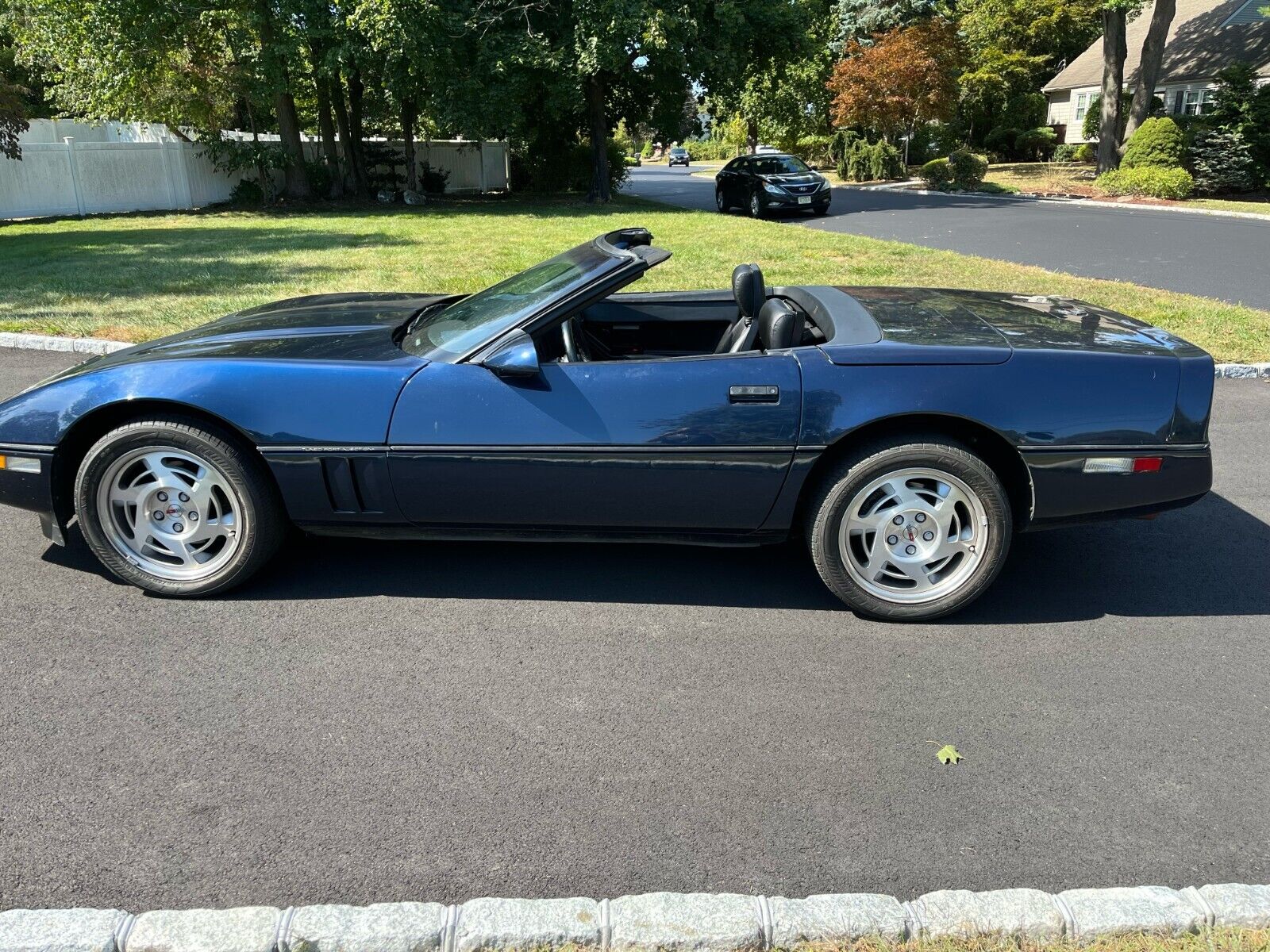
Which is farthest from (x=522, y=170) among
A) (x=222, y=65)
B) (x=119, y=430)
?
(x=119, y=430)

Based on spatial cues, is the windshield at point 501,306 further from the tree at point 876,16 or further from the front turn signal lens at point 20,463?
the tree at point 876,16

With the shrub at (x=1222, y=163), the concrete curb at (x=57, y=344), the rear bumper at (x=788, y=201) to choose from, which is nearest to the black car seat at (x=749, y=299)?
the concrete curb at (x=57, y=344)

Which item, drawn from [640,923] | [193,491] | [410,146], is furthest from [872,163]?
[640,923]

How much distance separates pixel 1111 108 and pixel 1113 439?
31.1 meters

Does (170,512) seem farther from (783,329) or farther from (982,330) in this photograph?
(982,330)

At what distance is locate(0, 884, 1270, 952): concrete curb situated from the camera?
213cm

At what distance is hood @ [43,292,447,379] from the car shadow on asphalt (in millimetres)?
898

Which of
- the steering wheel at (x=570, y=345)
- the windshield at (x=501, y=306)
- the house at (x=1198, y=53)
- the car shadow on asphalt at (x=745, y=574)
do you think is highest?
the house at (x=1198, y=53)

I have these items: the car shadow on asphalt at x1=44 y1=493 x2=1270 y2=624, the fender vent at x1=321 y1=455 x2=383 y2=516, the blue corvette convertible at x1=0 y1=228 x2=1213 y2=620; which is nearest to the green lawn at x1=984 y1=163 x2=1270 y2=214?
the car shadow on asphalt at x1=44 y1=493 x2=1270 y2=624

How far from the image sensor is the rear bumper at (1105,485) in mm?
3525

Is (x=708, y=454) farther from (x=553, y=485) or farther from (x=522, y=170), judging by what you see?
(x=522, y=170)

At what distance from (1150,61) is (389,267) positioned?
83.3ft

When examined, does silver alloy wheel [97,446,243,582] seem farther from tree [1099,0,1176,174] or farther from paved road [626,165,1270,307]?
tree [1099,0,1176,174]

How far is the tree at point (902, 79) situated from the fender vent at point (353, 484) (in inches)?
1402
